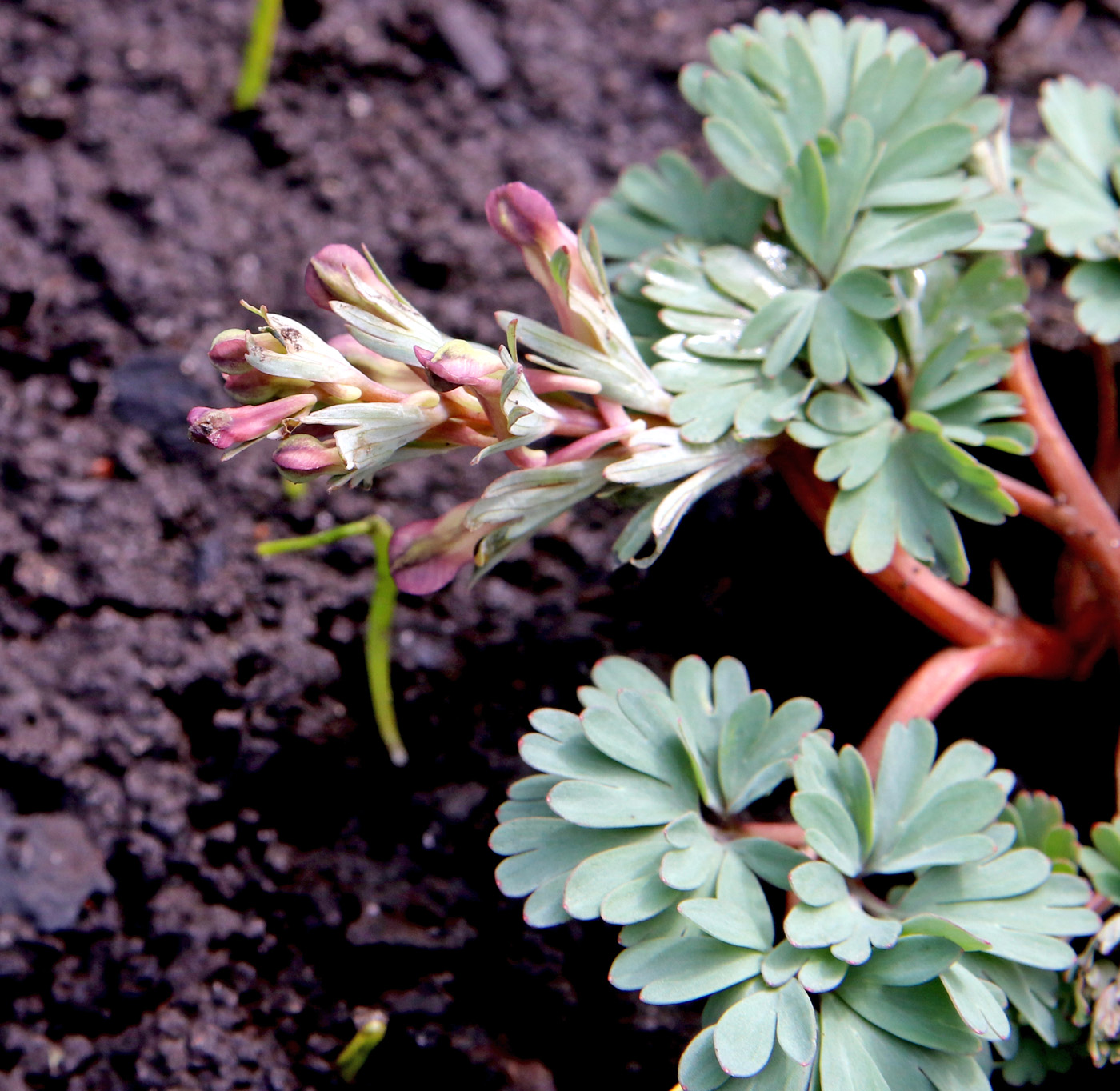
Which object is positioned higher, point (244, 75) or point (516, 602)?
point (244, 75)

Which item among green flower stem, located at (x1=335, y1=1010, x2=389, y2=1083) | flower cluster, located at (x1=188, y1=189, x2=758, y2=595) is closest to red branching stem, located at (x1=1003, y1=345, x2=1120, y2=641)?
flower cluster, located at (x1=188, y1=189, x2=758, y2=595)

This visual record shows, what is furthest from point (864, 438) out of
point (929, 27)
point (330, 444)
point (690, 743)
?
point (929, 27)

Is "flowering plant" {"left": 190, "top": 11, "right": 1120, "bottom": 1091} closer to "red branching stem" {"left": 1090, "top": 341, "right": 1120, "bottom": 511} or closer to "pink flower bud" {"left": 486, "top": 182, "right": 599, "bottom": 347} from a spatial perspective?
"pink flower bud" {"left": 486, "top": 182, "right": 599, "bottom": 347}

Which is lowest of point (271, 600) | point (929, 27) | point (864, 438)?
point (271, 600)

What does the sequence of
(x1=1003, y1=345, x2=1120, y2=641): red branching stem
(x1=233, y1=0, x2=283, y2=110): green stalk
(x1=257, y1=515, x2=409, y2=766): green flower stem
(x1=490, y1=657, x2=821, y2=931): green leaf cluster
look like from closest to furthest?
(x1=490, y1=657, x2=821, y2=931): green leaf cluster < (x1=1003, y1=345, x2=1120, y2=641): red branching stem < (x1=257, y1=515, x2=409, y2=766): green flower stem < (x1=233, y1=0, x2=283, y2=110): green stalk

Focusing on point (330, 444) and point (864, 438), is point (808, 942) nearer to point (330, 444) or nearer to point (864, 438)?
point (864, 438)

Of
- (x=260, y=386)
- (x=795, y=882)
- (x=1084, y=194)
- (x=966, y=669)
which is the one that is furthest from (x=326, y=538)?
(x=1084, y=194)
